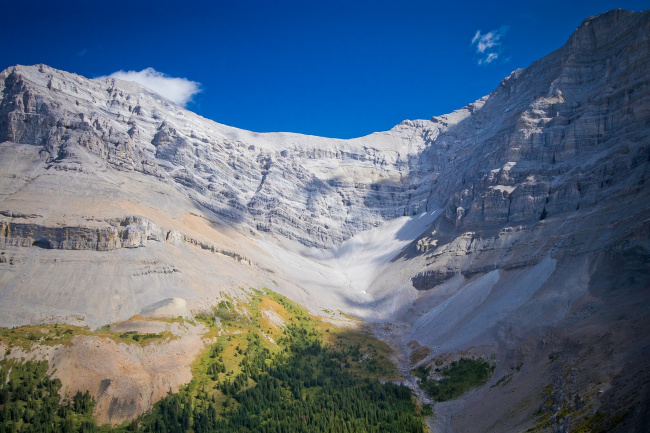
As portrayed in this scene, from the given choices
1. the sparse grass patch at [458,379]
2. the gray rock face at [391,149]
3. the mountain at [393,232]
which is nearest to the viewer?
the mountain at [393,232]

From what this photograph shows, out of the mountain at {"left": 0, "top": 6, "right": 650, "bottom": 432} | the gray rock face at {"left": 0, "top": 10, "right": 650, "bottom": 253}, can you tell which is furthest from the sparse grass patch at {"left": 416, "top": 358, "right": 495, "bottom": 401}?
the gray rock face at {"left": 0, "top": 10, "right": 650, "bottom": 253}

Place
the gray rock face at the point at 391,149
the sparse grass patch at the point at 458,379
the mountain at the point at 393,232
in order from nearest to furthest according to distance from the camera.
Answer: the mountain at the point at 393,232 → the sparse grass patch at the point at 458,379 → the gray rock face at the point at 391,149

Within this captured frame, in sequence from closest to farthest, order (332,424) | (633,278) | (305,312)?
1. (332,424)
2. (633,278)
3. (305,312)

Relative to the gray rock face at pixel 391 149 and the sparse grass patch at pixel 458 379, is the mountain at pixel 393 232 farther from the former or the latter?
the sparse grass patch at pixel 458 379

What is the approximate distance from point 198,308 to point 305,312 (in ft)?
83.5

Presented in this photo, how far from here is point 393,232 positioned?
15175 cm

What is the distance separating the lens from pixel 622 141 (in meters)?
85.3

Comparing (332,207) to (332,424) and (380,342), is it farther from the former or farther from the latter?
(332,424)

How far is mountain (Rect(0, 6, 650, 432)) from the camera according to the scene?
51.0m

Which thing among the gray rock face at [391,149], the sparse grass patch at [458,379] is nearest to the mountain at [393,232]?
the gray rock face at [391,149]

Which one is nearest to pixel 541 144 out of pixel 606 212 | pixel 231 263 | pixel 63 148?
pixel 606 212

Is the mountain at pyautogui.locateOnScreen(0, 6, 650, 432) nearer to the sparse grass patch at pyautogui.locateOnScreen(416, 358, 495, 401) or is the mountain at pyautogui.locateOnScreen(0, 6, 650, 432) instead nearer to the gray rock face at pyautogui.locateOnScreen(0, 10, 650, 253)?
the gray rock face at pyautogui.locateOnScreen(0, 10, 650, 253)

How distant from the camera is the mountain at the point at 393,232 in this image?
51.0 metres

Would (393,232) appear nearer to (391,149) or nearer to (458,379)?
(391,149)
